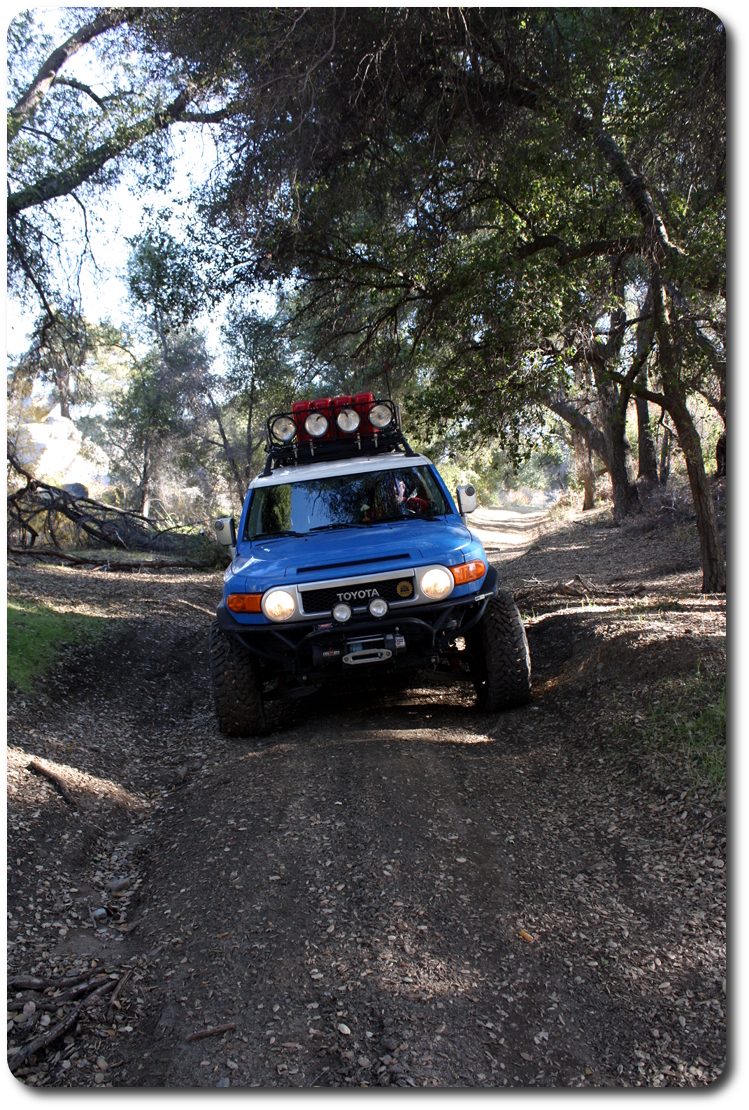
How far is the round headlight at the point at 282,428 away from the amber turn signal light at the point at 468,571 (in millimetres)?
2524

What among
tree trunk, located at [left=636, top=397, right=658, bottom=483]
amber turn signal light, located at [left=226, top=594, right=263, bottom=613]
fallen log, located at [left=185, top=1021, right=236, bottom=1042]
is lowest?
fallen log, located at [left=185, top=1021, right=236, bottom=1042]

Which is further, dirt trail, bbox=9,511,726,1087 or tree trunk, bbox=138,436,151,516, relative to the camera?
tree trunk, bbox=138,436,151,516

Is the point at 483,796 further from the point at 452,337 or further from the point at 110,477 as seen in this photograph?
the point at 110,477

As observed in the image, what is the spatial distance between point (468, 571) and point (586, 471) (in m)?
21.2

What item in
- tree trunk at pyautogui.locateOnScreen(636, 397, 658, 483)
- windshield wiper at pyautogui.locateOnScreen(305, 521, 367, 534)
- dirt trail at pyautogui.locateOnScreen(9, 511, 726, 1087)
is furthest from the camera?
tree trunk at pyautogui.locateOnScreen(636, 397, 658, 483)

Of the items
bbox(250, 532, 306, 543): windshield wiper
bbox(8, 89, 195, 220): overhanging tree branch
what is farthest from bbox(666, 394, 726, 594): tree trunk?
bbox(8, 89, 195, 220): overhanging tree branch

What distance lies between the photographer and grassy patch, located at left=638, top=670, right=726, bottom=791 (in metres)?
3.93

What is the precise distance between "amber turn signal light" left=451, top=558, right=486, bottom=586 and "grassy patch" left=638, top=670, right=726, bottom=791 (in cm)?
140

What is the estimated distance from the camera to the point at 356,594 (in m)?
4.96

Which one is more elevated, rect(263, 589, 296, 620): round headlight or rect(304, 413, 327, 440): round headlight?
rect(304, 413, 327, 440): round headlight

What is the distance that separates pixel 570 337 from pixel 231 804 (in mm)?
5625

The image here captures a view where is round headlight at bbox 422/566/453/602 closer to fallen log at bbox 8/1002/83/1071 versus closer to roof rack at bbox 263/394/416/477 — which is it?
roof rack at bbox 263/394/416/477

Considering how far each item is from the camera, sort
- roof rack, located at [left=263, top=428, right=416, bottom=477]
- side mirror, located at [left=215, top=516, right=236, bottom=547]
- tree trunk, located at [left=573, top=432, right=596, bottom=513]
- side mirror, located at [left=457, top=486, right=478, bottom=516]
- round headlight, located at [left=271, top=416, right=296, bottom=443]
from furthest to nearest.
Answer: tree trunk, located at [left=573, top=432, right=596, bottom=513] → roof rack, located at [left=263, top=428, right=416, bottom=477] → round headlight, located at [left=271, top=416, right=296, bottom=443] → side mirror, located at [left=215, top=516, right=236, bottom=547] → side mirror, located at [left=457, top=486, right=478, bottom=516]

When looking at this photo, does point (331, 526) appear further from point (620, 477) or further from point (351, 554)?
point (620, 477)
